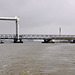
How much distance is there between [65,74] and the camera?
7238 mm

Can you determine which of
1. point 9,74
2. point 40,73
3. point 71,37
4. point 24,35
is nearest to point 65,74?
point 40,73

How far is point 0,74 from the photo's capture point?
7.22 meters

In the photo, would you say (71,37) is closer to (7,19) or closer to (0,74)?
(7,19)

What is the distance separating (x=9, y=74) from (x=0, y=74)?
38 cm

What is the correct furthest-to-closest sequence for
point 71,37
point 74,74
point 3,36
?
point 71,37 < point 3,36 < point 74,74

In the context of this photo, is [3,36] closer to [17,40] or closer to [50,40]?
[17,40]

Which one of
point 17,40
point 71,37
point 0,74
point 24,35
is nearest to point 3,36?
point 24,35

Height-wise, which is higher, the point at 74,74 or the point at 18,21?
the point at 18,21

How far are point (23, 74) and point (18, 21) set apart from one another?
105311 mm

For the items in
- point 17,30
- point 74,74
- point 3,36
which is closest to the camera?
point 74,74

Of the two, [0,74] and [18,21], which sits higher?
[18,21]

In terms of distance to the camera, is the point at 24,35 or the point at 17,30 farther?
the point at 24,35

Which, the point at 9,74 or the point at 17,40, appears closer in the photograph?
the point at 9,74

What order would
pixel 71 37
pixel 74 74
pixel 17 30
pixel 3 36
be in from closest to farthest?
pixel 74 74 → pixel 17 30 → pixel 3 36 → pixel 71 37
